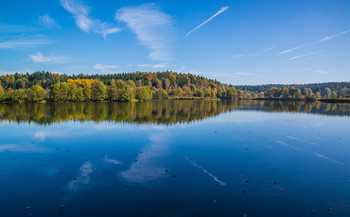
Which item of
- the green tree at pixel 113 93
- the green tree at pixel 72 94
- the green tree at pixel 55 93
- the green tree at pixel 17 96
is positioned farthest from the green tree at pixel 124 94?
the green tree at pixel 17 96

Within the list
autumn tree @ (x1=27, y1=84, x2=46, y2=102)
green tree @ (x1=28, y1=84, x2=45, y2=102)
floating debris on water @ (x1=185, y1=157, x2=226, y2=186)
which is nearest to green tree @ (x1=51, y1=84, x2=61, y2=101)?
green tree @ (x1=28, y1=84, x2=45, y2=102)

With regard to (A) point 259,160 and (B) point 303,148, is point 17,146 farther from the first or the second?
(B) point 303,148

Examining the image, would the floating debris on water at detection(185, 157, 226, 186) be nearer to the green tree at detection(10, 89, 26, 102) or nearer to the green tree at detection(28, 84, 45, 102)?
the green tree at detection(10, 89, 26, 102)

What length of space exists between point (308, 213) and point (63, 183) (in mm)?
12936

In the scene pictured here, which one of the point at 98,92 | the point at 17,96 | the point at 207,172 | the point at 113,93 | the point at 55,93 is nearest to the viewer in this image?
the point at 207,172

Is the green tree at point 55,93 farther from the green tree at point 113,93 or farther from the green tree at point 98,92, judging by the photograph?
the green tree at point 113,93

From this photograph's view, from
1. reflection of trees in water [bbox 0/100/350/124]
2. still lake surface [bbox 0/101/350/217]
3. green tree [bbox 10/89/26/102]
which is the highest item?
green tree [bbox 10/89/26/102]

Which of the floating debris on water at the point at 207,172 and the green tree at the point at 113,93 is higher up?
the green tree at the point at 113,93

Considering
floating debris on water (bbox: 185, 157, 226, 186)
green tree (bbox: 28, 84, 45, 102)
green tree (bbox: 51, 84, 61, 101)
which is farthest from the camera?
green tree (bbox: 51, 84, 61, 101)

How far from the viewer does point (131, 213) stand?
387 inches

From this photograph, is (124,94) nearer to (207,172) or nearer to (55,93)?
(55,93)

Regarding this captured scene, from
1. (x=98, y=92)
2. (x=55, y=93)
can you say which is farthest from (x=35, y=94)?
(x=98, y=92)

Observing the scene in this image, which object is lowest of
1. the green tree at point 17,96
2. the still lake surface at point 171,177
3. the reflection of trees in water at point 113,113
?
the still lake surface at point 171,177

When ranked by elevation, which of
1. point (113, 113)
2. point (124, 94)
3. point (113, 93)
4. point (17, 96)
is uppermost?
point (113, 93)
